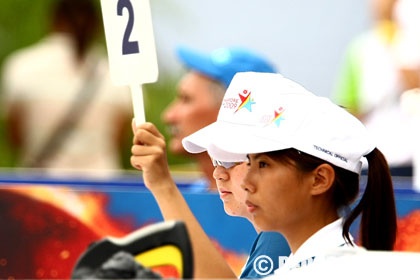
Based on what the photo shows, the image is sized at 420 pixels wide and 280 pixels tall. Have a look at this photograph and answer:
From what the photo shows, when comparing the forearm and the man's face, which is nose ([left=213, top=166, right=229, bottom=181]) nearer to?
the forearm

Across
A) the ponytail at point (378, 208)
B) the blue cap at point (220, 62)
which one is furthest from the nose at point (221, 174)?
the blue cap at point (220, 62)

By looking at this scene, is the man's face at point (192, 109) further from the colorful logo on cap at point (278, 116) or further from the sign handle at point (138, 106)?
the colorful logo on cap at point (278, 116)

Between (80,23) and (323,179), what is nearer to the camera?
(323,179)

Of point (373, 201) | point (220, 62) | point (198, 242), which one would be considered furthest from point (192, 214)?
point (220, 62)

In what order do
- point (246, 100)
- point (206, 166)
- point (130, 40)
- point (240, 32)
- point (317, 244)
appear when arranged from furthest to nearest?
point (240, 32) → point (206, 166) → point (130, 40) → point (246, 100) → point (317, 244)

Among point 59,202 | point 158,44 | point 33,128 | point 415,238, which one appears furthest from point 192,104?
point 158,44

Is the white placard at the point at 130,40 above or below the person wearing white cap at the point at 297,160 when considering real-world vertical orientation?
above

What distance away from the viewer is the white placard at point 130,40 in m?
3.61

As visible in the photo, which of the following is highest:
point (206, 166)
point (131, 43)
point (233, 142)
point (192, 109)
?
point (131, 43)

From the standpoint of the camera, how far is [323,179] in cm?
335

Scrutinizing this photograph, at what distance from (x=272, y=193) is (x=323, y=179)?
0.13 meters

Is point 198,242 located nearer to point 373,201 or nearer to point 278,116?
point 278,116

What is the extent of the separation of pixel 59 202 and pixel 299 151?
2.02 m

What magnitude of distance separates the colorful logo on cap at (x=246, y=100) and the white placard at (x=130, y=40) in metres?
0.35
